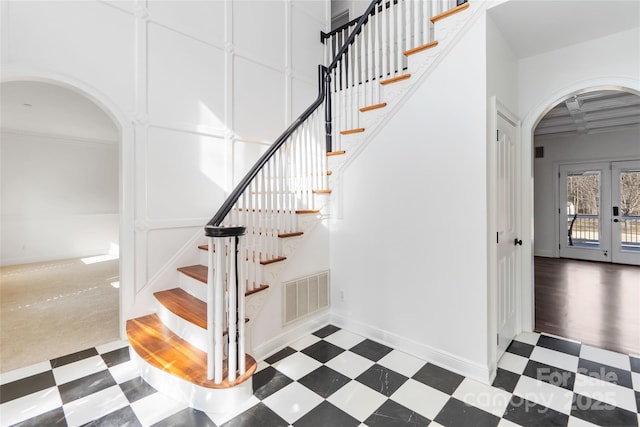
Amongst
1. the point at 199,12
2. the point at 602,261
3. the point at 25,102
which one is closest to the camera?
the point at 199,12

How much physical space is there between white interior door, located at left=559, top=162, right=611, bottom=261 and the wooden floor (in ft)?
2.38

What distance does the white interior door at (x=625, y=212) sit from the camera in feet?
20.8

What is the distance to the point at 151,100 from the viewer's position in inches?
115

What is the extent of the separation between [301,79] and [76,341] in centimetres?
411

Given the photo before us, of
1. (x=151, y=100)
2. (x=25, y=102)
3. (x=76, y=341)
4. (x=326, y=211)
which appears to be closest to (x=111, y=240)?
(x=25, y=102)

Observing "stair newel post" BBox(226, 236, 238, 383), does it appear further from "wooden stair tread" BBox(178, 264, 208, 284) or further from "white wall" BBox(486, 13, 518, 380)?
"white wall" BBox(486, 13, 518, 380)

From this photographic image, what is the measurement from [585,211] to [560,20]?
21.4 feet

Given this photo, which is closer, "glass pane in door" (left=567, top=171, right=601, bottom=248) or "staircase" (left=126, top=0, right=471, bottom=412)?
"staircase" (left=126, top=0, right=471, bottom=412)

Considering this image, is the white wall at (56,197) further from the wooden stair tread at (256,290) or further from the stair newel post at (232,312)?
the stair newel post at (232,312)

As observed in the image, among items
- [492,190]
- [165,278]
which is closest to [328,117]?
[492,190]

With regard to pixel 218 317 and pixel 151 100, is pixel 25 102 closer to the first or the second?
pixel 151 100

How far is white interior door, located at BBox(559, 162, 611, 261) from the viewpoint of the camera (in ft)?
21.7

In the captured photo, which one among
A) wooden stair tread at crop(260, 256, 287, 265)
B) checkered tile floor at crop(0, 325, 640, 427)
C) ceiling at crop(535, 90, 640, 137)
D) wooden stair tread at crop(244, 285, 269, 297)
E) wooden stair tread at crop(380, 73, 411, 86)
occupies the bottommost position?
Answer: checkered tile floor at crop(0, 325, 640, 427)

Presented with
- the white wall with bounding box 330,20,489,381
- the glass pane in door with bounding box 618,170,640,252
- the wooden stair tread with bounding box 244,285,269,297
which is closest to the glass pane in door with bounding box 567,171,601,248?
the glass pane in door with bounding box 618,170,640,252
